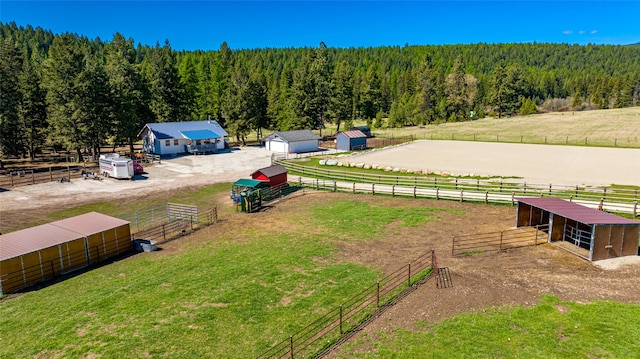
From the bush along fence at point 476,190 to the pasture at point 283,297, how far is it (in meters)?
7.86

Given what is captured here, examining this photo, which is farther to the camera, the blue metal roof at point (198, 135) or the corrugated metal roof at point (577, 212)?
the blue metal roof at point (198, 135)

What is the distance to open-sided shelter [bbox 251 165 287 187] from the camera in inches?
1367

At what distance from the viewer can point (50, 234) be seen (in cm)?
2031

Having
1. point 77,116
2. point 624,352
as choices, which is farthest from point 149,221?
point 77,116

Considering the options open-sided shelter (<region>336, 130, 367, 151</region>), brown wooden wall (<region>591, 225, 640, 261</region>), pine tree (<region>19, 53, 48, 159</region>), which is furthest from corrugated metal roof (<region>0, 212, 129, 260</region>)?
open-sided shelter (<region>336, 130, 367, 151</region>)

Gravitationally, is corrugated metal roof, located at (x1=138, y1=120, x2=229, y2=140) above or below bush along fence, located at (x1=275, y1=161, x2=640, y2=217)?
above

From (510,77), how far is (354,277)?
107 meters

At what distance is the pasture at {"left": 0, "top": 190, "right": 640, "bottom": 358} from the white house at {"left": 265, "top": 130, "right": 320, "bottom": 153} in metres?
38.3

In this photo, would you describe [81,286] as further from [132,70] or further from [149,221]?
[132,70]

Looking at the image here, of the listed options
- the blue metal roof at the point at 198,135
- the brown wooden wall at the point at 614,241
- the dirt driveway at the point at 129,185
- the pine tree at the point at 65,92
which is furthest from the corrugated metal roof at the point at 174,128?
the brown wooden wall at the point at 614,241

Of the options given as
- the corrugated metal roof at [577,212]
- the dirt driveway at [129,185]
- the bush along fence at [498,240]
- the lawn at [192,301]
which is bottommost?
the lawn at [192,301]

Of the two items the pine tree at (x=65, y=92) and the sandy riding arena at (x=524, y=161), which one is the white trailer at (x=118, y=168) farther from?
the sandy riding arena at (x=524, y=161)

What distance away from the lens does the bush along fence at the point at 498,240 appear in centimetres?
2078

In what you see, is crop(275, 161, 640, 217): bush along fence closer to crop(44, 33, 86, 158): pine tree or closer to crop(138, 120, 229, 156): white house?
crop(138, 120, 229, 156): white house
